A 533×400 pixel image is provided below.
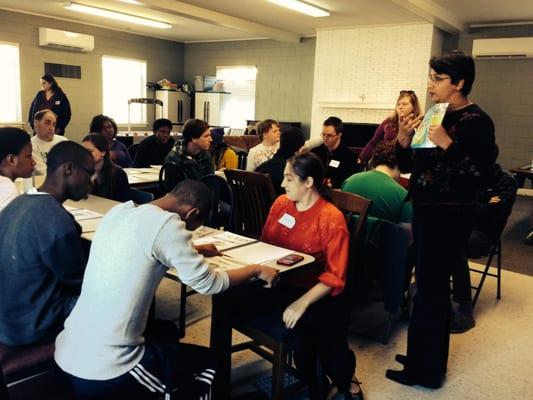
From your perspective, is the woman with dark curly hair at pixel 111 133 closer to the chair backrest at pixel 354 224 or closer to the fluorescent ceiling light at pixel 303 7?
the chair backrest at pixel 354 224

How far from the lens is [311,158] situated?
2.13 metres

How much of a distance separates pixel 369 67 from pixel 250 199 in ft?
18.1

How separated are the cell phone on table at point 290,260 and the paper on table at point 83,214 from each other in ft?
3.72

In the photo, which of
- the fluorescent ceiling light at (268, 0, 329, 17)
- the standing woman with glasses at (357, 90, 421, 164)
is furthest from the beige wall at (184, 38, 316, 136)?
the standing woman with glasses at (357, 90, 421, 164)

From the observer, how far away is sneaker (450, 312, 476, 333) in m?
3.08

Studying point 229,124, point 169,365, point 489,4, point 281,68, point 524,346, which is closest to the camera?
point 169,365

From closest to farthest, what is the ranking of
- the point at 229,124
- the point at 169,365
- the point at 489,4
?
the point at 169,365
the point at 489,4
the point at 229,124

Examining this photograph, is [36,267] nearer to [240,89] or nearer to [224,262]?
[224,262]

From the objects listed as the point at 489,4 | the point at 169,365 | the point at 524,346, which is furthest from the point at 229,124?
the point at 169,365

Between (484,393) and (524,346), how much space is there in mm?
723

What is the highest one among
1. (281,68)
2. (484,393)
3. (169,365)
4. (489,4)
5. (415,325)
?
(489,4)

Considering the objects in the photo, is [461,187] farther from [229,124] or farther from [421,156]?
[229,124]

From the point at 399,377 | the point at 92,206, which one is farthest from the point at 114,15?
the point at 399,377

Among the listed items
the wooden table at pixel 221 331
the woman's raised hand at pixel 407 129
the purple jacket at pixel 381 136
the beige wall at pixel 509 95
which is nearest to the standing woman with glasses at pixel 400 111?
the purple jacket at pixel 381 136
